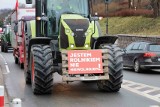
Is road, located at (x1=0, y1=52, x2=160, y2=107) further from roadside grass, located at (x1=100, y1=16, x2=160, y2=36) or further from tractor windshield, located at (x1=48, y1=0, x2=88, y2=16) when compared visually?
roadside grass, located at (x1=100, y1=16, x2=160, y2=36)

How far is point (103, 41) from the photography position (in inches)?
500

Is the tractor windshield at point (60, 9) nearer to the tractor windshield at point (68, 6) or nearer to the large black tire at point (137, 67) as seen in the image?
the tractor windshield at point (68, 6)

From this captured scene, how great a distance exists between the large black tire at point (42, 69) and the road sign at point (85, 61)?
586 millimetres

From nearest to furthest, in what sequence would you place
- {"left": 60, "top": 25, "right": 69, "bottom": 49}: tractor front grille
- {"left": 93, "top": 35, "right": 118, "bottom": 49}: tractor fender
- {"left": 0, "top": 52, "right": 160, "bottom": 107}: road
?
{"left": 0, "top": 52, "right": 160, "bottom": 107}: road
{"left": 60, "top": 25, "right": 69, "bottom": 49}: tractor front grille
{"left": 93, "top": 35, "right": 118, "bottom": 49}: tractor fender

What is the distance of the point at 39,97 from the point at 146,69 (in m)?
9.32

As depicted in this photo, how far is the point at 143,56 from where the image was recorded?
19906mm

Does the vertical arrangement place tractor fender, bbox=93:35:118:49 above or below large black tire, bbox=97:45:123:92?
above

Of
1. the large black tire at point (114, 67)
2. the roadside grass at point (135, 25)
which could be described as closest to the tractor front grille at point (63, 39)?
the large black tire at point (114, 67)

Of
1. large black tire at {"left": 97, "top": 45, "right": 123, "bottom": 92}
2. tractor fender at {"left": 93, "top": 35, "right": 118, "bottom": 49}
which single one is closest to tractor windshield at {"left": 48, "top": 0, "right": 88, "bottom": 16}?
tractor fender at {"left": 93, "top": 35, "right": 118, "bottom": 49}

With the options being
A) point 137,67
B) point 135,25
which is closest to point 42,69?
point 137,67

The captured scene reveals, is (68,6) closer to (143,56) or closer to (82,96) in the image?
(82,96)

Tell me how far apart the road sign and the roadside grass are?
22.8 m

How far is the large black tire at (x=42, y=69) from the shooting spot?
11.7 meters

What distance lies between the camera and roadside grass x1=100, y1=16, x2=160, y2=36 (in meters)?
36.2
